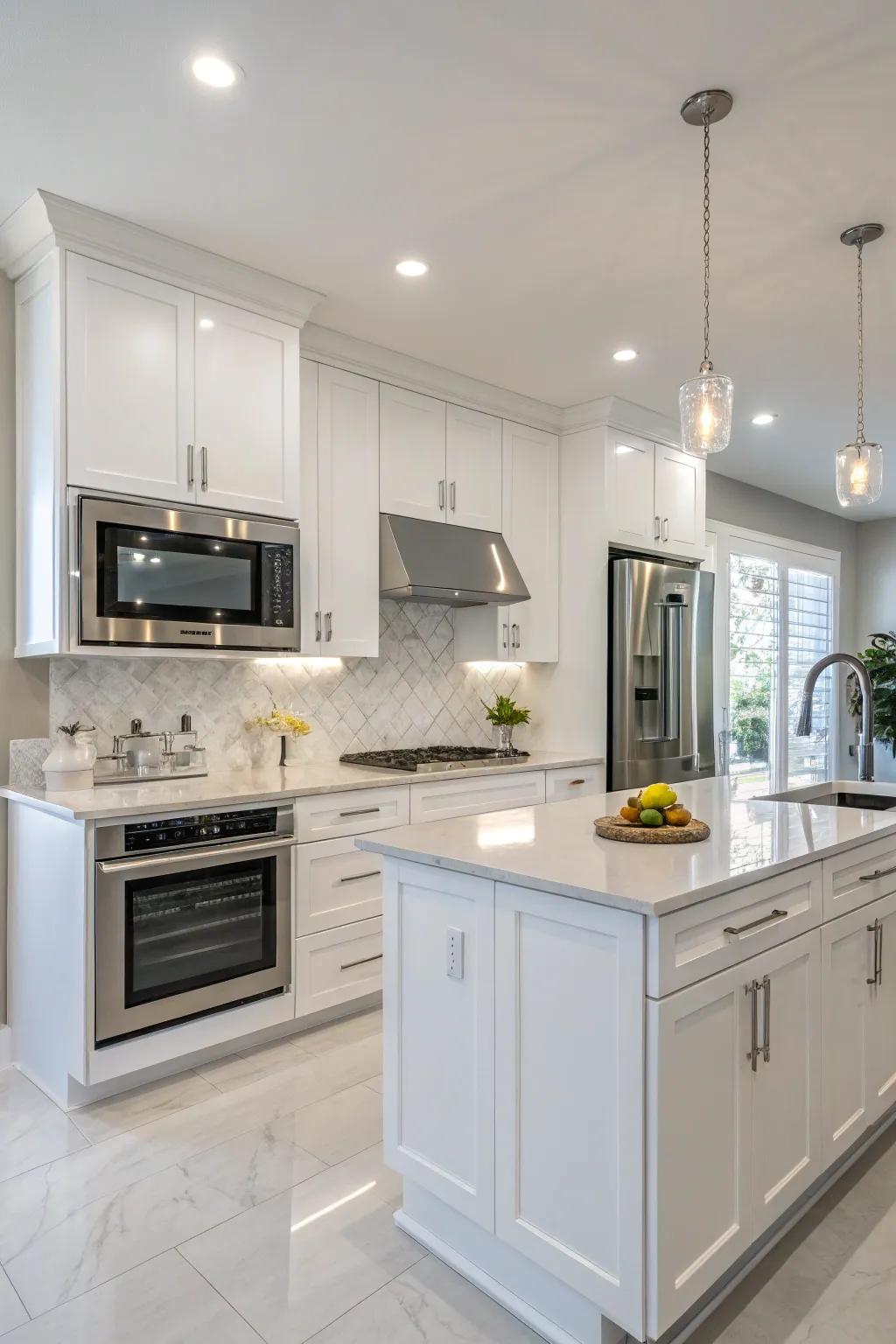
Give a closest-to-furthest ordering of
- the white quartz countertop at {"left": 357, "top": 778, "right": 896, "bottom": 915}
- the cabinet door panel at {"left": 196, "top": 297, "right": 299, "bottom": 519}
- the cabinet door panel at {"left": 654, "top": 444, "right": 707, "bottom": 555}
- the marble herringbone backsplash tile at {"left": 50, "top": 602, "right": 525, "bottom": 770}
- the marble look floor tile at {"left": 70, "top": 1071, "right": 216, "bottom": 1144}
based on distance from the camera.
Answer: the white quartz countertop at {"left": 357, "top": 778, "right": 896, "bottom": 915} → the marble look floor tile at {"left": 70, "top": 1071, "right": 216, "bottom": 1144} → the cabinet door panel at {"left": 196, "top": 297, "right": 299, "bottom": 519} → the marble herringbone backsplash tile at {"left": 50, "top": 602, "right": 525, "bottom": 770} → the cabinet door panel at {"left": 654, "top": 444, "right": 707, "bottom": 555}

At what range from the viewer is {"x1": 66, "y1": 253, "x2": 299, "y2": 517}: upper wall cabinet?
8.75 ft

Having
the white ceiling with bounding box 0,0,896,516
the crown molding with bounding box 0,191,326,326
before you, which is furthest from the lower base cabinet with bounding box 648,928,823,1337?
the crown molding with bounding box 0,191,326,326

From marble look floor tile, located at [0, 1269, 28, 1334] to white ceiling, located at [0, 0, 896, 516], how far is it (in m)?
2.69

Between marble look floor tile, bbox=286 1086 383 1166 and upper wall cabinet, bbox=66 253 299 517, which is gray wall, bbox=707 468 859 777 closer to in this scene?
upper wall cabinet, bbox=66 253 299 517

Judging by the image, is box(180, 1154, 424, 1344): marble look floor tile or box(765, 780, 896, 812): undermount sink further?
box(765, 780, 896, 812): undermount sink

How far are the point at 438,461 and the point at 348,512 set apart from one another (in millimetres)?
620

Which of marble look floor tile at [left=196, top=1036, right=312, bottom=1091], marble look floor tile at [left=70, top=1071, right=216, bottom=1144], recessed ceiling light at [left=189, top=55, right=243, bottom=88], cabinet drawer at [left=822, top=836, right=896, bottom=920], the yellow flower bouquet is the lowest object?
marble look floor tile at [left=196, top=1036, right=312, bottom=1091]

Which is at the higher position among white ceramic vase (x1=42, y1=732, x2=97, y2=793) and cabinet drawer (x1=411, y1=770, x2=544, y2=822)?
white ceramic vase (x1=42, y1=732, x2=97, y2=793)

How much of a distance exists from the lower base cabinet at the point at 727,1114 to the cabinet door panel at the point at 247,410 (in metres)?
2.26

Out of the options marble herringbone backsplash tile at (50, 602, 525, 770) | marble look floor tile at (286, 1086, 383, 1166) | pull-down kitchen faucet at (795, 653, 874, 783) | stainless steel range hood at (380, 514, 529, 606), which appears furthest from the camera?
stainless steel range hood at (380, 514, 529, 606)

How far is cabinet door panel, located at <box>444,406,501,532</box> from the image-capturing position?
158 inches

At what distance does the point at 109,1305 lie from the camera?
173cm

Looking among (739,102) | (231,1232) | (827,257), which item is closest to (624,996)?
(231,1232)

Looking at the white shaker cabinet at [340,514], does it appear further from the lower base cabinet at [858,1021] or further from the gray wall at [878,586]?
the gray wall at [878,586]
